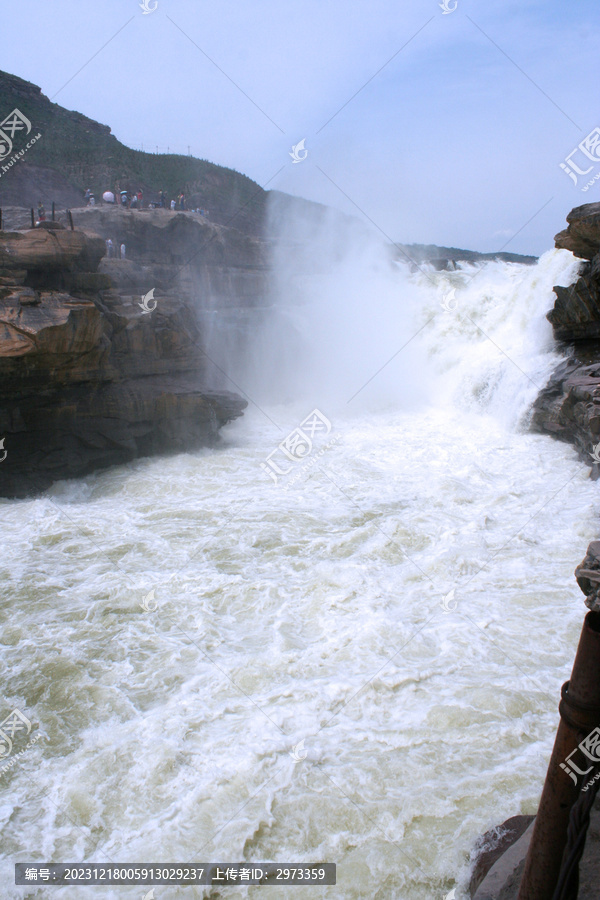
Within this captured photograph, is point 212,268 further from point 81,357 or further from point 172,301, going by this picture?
point 81,357

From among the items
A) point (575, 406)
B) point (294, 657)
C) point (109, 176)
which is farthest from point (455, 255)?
point (294, 657)

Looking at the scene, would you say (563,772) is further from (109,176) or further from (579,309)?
(109,176)

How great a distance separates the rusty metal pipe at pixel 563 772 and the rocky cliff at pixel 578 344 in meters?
9.07

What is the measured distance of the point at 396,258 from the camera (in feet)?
81.5

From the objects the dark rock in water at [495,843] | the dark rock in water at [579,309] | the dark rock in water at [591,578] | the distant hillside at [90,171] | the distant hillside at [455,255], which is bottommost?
the dark rock in water at [495,843]

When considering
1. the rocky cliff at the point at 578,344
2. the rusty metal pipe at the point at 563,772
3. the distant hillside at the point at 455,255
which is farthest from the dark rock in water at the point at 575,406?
the distant hillside at the point at 455,255

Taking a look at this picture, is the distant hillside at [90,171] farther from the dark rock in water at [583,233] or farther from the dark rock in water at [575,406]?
the dark rock in water at [575,406]

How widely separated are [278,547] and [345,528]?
113cm

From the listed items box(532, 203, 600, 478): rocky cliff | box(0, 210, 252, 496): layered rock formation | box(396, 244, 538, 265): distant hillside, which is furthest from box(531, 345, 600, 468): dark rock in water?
box(396, 244, 538, 265): distant hillside

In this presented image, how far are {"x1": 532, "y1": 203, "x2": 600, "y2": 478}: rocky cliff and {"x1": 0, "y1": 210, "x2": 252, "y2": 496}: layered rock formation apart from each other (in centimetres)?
685

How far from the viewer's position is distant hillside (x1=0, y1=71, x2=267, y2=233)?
2778 centimetres

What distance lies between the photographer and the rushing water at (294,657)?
3.68 metres

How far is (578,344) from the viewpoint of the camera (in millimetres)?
12656

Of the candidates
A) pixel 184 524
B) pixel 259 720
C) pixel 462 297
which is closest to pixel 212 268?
pixel 462 297
